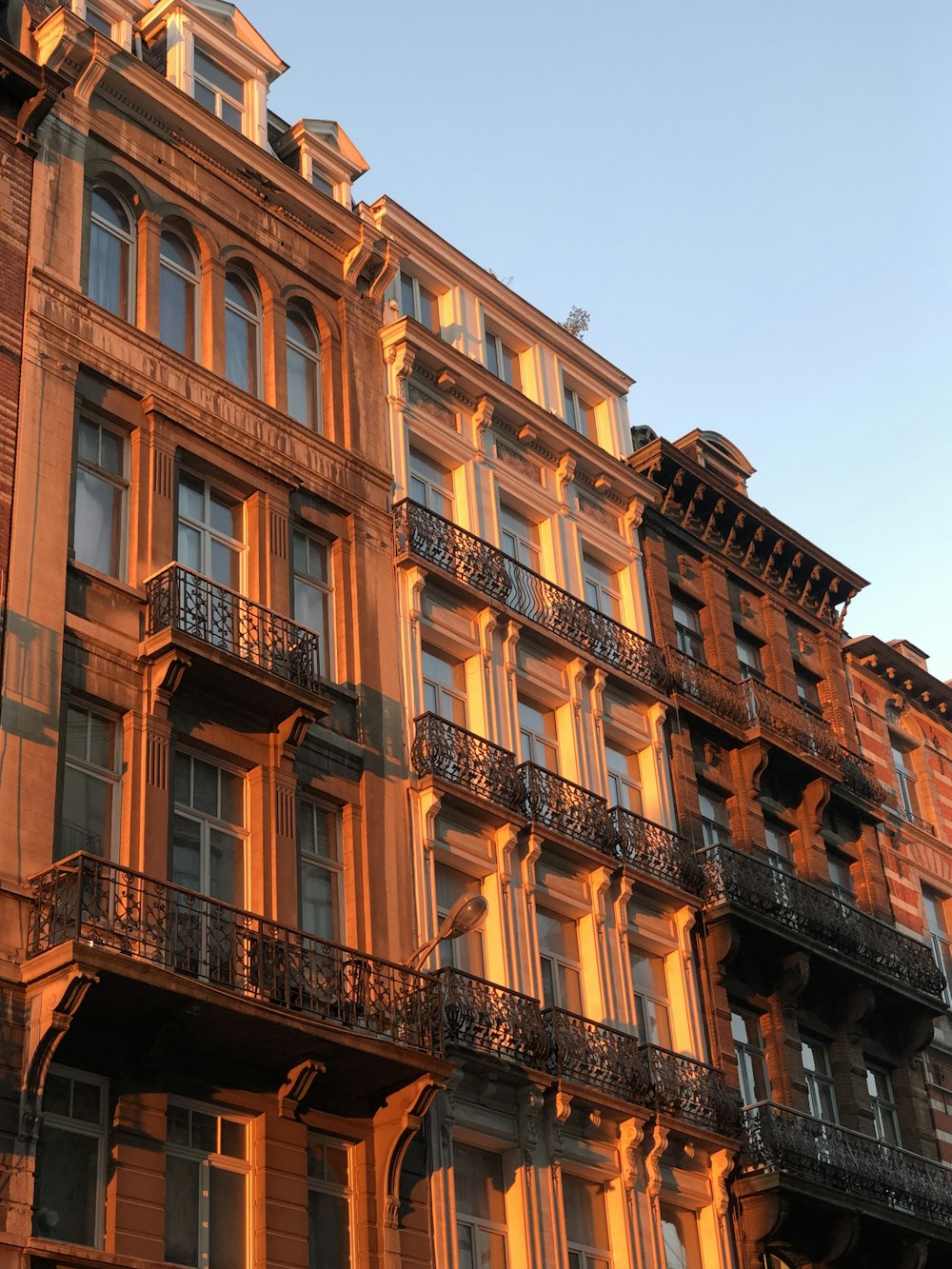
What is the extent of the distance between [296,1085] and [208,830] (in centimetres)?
342

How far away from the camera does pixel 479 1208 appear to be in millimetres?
23672

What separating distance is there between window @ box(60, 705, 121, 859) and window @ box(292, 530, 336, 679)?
4.54m

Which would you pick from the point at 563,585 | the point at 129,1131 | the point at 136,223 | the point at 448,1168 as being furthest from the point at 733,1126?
the point at 136,223

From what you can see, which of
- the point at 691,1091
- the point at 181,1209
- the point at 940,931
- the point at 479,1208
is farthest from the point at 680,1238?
the point at 940,931

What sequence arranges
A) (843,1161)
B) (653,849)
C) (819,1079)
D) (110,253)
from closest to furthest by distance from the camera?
(110,253) < (843,1161) < (653,849) < (819,1079)

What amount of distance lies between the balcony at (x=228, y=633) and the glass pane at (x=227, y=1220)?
5.97 meters

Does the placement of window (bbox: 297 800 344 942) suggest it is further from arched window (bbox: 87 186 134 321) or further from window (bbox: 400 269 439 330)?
window (bbox: 400 269 439 330)

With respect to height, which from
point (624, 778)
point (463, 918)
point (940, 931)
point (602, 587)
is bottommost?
point (463, 918)

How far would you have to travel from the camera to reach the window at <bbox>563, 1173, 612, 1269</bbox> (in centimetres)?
2494

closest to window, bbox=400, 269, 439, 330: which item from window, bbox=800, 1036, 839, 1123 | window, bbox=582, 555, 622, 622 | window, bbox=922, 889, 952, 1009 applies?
window, bbox=582, 555, 622, 622

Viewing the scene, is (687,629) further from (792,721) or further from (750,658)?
(792,721)

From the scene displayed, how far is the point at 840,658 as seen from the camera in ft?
131

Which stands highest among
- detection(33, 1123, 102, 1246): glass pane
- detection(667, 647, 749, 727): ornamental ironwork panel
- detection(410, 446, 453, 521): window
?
detection(410, 446, 453, 521): window

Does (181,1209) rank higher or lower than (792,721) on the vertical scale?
lower
